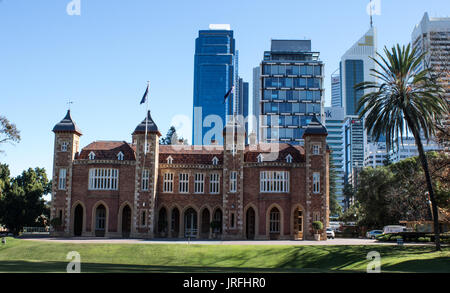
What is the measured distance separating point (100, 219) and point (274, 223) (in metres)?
20.8

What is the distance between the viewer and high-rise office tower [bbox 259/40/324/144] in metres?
142

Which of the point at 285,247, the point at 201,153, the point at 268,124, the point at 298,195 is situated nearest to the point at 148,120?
the point at 201,153

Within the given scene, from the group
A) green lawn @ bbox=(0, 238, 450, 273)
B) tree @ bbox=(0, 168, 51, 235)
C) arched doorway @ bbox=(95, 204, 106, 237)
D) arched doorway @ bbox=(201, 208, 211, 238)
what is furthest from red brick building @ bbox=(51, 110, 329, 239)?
green lawn @ bbox=(0, 238, 450, 273)

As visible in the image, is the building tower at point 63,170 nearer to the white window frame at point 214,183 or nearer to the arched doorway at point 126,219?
the arched doorway at point 126,219

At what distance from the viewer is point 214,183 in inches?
2327

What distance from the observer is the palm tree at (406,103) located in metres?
37.6

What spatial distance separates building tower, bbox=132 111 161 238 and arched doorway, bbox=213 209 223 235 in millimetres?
7325

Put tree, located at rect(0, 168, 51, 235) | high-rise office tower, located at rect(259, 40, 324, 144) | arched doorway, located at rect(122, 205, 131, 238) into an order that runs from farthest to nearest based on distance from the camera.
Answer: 1. high-rise office tower, located at rect(259, 40, 324, 144)
2. tree, located at rect(0, 168, 51, 235)
3. arched doorway, located at rect(122, 205, 131, 238)

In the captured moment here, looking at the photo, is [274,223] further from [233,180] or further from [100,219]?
[100,219]

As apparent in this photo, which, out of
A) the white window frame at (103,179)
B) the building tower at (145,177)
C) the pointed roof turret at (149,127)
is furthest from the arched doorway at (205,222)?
the pointed roof turret at (149,127)

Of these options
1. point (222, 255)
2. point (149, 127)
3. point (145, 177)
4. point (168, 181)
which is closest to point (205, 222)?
point (168, 181)

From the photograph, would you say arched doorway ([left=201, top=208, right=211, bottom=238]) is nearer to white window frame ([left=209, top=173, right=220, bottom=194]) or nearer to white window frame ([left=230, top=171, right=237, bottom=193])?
white window frame ([left=209, top=173, right=220, bottom=194])

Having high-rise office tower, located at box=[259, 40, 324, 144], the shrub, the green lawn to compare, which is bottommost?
the green lawn

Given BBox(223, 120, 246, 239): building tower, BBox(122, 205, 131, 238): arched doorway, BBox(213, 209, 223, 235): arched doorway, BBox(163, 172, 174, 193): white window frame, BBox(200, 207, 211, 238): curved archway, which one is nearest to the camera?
BBox(223, 120, 246, 239): building tower
